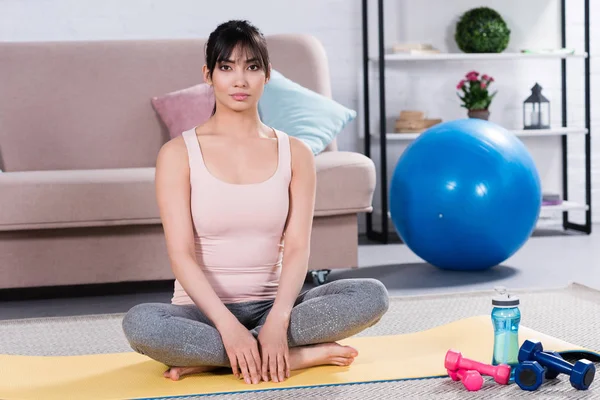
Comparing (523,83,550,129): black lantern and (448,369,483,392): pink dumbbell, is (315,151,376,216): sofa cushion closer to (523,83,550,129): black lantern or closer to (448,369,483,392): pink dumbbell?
(448,369,483,392): pink dumbbell

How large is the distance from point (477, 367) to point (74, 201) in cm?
153

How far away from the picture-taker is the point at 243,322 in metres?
1.86

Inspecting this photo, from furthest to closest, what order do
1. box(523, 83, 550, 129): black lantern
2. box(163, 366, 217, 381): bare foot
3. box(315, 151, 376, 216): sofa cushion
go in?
1. box(523, 83, 550, 129): black lantern
2. box(315, 151, 376, 216): sofa cushion
3. box(163, 366, 217, 381): bare foot

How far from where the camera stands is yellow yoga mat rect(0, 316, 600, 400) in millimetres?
1716

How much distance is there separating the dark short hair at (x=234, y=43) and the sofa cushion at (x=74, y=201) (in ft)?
3.45

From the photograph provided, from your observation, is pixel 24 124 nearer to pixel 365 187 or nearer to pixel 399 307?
pixel 365 187

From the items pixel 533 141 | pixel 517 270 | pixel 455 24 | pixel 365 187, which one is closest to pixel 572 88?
pixel 533 141

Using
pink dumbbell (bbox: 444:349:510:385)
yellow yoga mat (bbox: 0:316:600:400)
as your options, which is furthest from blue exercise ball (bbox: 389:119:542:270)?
pink dumbbell (bbox: 444:349:510:385)

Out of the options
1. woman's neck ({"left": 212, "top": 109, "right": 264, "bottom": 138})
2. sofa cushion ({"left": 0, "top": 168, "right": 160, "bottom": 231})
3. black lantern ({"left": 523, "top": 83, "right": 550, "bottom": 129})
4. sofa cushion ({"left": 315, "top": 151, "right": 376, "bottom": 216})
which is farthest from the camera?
black lantern ({"left": 523, "top": 83, "right": 550, "bottom": 129})

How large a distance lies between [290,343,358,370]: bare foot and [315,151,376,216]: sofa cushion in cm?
112

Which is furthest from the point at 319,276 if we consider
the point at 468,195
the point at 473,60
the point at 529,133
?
the point at 473,60

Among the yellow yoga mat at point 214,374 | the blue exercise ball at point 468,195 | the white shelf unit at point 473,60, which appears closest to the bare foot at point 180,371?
the yellow yoga mat at point 214,374

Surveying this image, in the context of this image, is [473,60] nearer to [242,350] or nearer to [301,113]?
[301,113]

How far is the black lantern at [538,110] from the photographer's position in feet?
14.1
